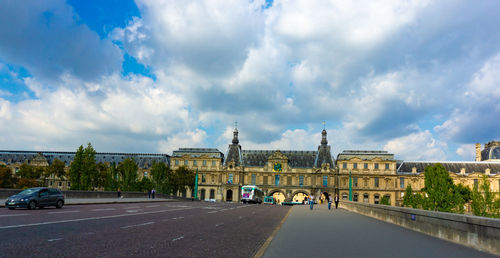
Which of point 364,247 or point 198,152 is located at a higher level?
point 198,152

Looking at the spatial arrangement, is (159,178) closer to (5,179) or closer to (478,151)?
(5,179)

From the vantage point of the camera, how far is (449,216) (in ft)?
47.2

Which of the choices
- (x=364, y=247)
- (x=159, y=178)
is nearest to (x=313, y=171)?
(x=159, y=178)

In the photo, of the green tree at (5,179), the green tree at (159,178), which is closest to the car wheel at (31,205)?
the green tree at (159,178)

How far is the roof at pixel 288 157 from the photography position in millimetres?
112875

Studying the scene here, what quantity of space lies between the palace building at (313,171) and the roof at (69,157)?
3.98 feet

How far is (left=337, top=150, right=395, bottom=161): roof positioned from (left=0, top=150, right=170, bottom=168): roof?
52.6m

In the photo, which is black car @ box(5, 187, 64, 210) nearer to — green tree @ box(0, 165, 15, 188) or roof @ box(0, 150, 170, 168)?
green tree @ box(0, 165, 15, 188)

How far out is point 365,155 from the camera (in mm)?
109062

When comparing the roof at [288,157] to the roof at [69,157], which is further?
the roof at [69,157]

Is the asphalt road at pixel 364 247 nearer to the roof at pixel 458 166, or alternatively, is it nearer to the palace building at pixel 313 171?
the palace building at pixel 313 171

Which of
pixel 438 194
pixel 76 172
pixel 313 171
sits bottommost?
pixel 438 194

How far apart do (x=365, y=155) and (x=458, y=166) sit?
24740 millimetres

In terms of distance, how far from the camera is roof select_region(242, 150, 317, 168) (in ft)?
370
